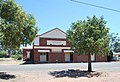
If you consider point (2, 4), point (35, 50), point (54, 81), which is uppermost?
point (2, 4)

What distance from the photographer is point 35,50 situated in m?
55.8

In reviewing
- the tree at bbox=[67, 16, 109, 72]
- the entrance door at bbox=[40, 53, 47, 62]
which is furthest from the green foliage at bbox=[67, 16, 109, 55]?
the entrance door at bbox=[40, 53, 47, 62]

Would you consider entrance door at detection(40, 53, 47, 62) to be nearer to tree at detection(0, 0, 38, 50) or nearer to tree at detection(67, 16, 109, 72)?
tree at detection(67, 16, 109, 72)

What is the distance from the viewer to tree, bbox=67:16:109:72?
96.5ft

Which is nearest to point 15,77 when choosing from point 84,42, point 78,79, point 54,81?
point 54,81

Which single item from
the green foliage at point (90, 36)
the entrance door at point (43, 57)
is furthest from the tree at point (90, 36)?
the entrance door at point (43, 57)

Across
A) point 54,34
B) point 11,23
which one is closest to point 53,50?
point 54,34

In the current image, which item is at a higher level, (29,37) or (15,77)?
(29,37)

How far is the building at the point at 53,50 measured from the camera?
184ft

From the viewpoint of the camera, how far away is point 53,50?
5744 cm

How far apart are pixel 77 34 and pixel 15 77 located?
957cm

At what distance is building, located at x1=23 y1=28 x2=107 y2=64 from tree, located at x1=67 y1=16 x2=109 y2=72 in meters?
23.6

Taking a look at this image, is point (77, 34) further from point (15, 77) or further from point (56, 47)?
point (56, 47)

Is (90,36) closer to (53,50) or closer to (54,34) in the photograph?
(53,50)
